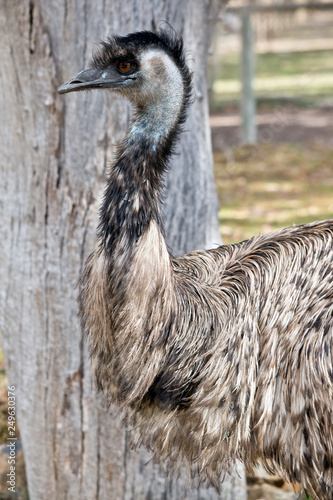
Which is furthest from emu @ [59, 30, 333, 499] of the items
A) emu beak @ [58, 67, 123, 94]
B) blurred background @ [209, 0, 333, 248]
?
blurred background @ [209, 0, 333, 248]

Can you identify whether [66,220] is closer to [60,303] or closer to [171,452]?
[60,303]

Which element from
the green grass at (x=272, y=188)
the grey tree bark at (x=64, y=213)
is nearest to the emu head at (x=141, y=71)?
the grey tree bark at (x=64, y=213)

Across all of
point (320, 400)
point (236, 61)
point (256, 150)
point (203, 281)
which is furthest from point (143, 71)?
point (236, 61)

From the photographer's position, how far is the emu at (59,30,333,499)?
2.79 m

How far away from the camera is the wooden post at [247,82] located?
466 inches

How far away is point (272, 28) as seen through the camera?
86.0 feet

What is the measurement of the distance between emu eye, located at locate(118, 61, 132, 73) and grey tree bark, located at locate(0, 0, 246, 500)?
72cm

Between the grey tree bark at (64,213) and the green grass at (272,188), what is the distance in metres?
4.05

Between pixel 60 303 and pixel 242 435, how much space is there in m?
1.28

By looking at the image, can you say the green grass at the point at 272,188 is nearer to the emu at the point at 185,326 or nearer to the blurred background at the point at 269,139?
the blurred background at the point at 269,139

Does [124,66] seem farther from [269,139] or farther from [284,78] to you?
[284,78]

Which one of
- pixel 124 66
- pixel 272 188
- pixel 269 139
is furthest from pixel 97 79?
pixel 269 139

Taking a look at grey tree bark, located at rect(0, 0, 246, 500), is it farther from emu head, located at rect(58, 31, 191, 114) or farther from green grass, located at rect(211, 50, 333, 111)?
green grass, located at rect(211, 50, 333, 111)

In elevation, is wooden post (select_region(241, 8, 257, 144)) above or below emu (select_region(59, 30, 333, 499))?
above
